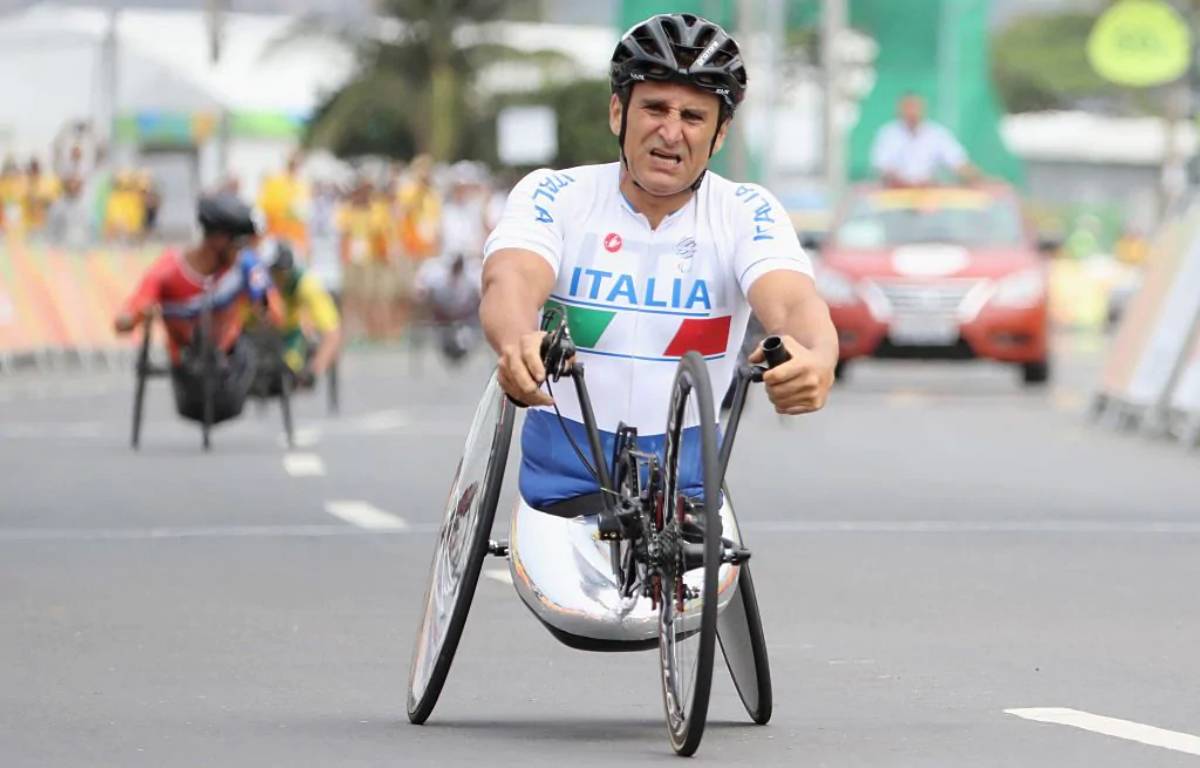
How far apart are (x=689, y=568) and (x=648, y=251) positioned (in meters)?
1.02

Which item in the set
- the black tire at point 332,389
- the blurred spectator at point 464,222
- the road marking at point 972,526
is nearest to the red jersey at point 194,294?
the black tire at point 332,389

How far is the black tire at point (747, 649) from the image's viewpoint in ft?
→ 23.7

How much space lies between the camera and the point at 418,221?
3881 centimetres

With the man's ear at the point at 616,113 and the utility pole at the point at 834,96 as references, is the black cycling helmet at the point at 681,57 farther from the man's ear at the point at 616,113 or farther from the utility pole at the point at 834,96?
the utility pole at the point at 834,96

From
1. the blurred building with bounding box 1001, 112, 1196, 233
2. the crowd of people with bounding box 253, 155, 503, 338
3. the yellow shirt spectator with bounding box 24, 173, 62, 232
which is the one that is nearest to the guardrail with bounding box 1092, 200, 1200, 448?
the yellow shirt spectator with bounding box 24, 173, 62, 232

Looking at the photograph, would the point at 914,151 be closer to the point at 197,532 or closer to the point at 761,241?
the point at 197,532

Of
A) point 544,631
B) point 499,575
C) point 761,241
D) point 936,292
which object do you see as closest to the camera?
point 761,241

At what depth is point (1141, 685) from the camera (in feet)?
26.6

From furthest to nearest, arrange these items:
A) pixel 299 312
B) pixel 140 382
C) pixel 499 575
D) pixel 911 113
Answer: pixel 911 113, pixel 299 312, pixel 140 382, pixel 499 575

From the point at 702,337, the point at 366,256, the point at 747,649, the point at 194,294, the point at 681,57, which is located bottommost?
the point at 366,256

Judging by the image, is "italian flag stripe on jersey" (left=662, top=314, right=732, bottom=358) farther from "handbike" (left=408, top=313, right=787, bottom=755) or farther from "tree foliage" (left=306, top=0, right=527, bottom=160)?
"tree foliage" (left=306, top=0, right=527, bottom=160)

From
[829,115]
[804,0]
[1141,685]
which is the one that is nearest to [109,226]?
[829,115]

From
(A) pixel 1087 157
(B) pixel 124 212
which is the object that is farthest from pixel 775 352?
(A) pixel 1087 157

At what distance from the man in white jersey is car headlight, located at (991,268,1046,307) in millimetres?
19132
